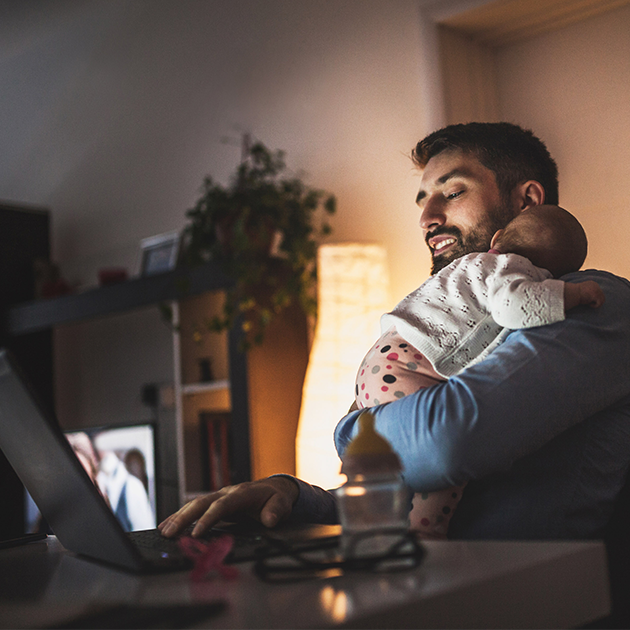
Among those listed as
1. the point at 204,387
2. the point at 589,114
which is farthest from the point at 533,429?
the point at 204,387

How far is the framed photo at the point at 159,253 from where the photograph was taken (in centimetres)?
342

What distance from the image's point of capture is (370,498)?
2.04 ft

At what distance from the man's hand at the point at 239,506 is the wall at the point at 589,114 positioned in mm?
922

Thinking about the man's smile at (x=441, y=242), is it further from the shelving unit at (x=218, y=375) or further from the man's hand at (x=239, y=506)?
the shelving unit at (x=218, y=375)

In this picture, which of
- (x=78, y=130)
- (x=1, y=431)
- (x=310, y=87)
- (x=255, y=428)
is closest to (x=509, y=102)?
(x=310, y=87)

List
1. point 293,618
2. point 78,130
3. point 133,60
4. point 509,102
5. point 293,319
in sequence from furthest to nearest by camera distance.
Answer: point 78,130
point 133,60
point 293,319
point 509,102
point 293,618

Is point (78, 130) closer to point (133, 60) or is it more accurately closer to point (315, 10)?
point (133, 60)

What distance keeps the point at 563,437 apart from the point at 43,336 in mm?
3808

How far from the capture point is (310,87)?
317cm

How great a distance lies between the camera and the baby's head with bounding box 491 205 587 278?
1155 millimetres

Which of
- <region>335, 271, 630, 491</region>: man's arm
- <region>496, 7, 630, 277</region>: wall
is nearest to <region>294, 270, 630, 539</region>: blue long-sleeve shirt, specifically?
<region>335, 271, 630, 491</region>: man's arm

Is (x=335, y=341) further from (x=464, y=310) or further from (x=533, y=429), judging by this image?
(x=533, y=429)

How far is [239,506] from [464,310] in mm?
483

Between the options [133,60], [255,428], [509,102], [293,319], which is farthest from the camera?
[133,60]
